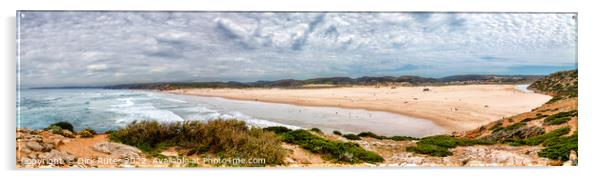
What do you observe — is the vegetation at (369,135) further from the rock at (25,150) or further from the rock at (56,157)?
the rock at (25,150)

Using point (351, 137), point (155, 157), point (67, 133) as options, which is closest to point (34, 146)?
point (67, 133)

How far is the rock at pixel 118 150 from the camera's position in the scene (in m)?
5.07

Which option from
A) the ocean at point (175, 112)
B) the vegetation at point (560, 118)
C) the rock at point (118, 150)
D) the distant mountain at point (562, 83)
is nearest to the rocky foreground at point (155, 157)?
the rock at point (118, 150)

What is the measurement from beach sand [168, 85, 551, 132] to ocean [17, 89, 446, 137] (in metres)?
0.11

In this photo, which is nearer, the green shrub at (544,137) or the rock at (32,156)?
the rock at (32,156)

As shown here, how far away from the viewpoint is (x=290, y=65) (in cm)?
543

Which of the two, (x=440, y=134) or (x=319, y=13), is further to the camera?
(x=440, y=134)

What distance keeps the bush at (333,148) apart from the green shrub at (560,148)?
201 centimetres

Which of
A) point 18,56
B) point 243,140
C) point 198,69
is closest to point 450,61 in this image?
point 243,140

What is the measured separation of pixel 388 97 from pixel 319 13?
1.44 meters
